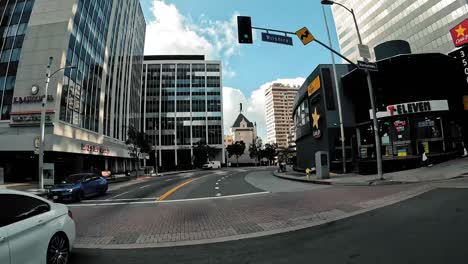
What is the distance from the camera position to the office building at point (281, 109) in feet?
553

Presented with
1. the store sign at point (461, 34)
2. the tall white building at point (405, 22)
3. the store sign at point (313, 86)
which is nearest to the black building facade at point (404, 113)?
the store sign at point (313, 86)

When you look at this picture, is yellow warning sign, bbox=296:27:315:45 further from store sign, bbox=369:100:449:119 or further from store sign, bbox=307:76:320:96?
store sign, bbox=307:76:320:96

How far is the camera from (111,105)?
46750 millimetres

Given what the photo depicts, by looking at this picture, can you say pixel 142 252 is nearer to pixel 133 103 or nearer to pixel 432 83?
pixel 432 83

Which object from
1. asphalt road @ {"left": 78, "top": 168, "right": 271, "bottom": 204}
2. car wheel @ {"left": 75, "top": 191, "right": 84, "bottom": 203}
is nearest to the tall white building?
asphalt road @ {"left": 78, "top": 168, "right": 271, "bottom": 204}

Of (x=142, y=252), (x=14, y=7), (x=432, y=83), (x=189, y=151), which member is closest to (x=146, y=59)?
(x=189, y=151)

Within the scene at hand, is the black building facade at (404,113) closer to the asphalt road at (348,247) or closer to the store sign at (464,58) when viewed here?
the store sign at (464,58)

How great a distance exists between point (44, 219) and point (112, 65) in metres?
49.9

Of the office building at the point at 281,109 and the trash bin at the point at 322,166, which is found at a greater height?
Result: the office building at the point at 281,109

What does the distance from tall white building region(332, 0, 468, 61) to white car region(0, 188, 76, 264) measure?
204ft

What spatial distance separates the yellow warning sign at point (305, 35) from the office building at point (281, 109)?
156908 mm

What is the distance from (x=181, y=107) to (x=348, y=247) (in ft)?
279

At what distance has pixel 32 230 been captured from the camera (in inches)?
151

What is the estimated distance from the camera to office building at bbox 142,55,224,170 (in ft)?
275
